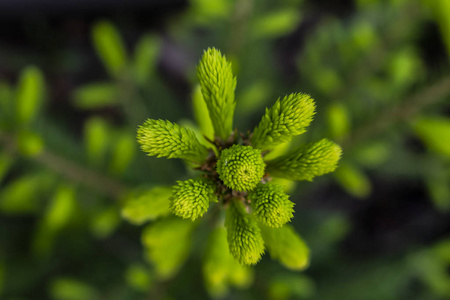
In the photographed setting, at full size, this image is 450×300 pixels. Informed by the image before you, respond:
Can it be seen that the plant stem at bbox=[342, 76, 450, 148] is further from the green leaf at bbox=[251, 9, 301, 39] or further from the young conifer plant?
the young conifer plant

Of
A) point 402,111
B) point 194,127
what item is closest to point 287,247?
point 194,127

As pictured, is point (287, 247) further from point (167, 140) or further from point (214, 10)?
point (214, 10)

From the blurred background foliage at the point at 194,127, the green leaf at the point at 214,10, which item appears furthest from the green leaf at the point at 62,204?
the green leaf at the point at 214,10

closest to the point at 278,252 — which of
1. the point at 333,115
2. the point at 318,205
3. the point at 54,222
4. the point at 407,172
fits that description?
the point at 333,115

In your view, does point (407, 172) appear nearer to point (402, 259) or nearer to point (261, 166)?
point (402, 259)

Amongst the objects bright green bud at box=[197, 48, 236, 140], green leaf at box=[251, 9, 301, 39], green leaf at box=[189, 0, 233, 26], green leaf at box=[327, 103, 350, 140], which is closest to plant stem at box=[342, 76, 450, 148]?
green leaf at box=[327, 103, 350, 140]
